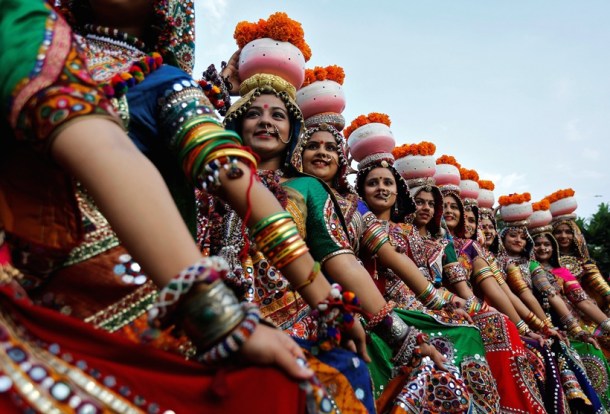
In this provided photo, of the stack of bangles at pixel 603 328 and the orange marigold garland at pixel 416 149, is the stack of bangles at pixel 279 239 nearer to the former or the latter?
the orange marigold garland at pixel 416 149

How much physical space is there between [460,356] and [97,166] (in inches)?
113

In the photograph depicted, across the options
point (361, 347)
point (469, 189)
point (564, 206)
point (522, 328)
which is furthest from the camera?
point (564, 206)

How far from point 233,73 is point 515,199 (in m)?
5.93

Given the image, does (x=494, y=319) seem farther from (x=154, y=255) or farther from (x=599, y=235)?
(x=599, y=235)

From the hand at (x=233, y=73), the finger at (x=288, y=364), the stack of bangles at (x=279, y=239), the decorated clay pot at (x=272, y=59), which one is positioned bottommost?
the finger at (x=288, y=364)

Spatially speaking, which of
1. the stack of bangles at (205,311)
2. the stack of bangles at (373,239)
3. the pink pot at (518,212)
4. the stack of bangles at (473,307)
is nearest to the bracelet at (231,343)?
the stack of bangles at (205,311)

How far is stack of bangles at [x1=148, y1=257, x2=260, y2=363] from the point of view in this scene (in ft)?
2.84

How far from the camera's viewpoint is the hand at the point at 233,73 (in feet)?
10.5

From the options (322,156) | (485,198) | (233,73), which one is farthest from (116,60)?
(485,198)

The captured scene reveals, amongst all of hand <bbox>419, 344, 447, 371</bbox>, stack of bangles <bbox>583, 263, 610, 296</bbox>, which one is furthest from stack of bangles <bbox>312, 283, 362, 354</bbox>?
stack of bangles <bbox>583, 263, 610, 296</bbox>

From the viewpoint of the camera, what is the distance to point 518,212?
779 centimetres

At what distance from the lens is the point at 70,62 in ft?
3.08

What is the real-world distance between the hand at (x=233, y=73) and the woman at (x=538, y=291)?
4029mm

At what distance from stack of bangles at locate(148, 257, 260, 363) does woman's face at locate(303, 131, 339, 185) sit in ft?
9.17
